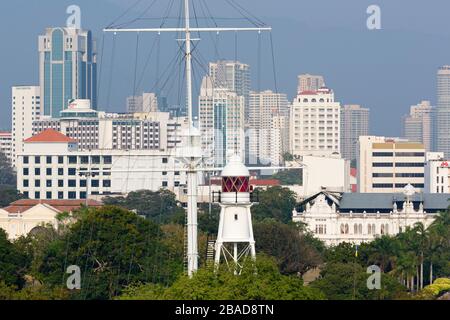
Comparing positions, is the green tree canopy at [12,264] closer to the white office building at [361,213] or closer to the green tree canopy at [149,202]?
the white office building at [361,213]

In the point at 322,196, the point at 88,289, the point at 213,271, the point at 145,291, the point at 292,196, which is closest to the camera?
the point at 213,271

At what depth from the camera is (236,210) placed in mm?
68250

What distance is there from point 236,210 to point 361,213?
90.0 metres

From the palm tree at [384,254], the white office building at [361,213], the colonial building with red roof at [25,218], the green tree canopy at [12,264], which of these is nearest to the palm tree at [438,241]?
the palm tree at [384,254]

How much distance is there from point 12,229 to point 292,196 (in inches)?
1439

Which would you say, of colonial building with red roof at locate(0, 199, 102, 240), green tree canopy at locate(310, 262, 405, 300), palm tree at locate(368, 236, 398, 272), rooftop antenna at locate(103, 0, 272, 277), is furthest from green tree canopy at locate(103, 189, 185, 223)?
rooftop antenna at locate(103, 0, 272, 277)

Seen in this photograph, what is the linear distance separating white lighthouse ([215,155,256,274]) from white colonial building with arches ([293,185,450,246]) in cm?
8212

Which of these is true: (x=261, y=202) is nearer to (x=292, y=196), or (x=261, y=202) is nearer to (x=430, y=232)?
(x=292, y=196)

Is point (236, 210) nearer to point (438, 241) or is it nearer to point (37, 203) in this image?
point (438, 241)

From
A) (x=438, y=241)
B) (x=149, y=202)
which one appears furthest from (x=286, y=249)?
(x=149, y=202)

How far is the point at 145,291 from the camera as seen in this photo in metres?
68.8

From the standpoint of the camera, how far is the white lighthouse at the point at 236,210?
6788cm

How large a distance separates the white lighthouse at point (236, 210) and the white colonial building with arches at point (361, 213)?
82.1 meters
